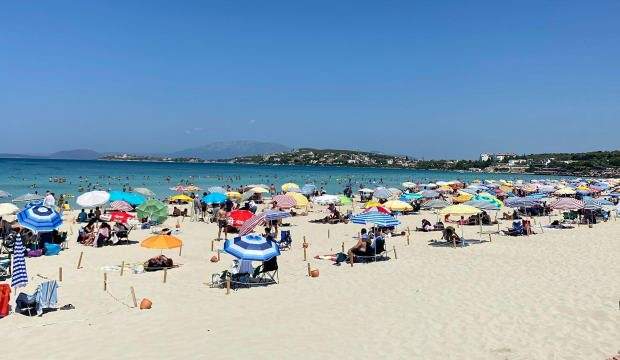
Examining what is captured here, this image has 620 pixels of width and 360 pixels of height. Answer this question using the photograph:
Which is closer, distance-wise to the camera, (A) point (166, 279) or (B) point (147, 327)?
(B) point (147, 327)

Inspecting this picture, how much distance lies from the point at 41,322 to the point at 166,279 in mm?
3767

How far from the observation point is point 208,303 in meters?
10.7

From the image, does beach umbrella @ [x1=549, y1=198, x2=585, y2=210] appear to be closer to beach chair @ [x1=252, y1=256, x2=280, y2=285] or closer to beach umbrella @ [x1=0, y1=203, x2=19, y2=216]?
beach chair @ [x1=252, y1=256, x2=280, y2=285]

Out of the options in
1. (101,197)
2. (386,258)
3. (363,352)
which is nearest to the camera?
(363,352)

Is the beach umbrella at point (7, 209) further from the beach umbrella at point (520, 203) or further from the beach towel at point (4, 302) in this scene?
the beach umbrella at point (520, 203)

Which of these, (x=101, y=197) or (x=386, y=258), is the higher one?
(x=101, y=197)

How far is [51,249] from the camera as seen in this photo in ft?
53.5

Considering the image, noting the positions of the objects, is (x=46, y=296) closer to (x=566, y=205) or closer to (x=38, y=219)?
(x=38, y=219)

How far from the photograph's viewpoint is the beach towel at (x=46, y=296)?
32.0ft

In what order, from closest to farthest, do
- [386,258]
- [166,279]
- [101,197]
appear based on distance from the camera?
[166,279] < [386,258] < [101,197]

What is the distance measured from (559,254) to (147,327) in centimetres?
1310

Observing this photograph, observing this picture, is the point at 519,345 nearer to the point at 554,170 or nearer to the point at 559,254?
the point at 559,254

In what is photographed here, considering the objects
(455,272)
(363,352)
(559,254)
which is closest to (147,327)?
(363,352)

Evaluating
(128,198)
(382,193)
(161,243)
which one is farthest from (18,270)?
(382,193)
